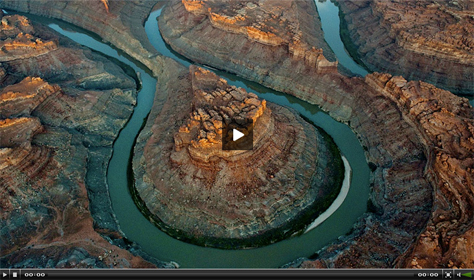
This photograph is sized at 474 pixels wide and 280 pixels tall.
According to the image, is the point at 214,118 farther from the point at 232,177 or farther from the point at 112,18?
the point at 112,18

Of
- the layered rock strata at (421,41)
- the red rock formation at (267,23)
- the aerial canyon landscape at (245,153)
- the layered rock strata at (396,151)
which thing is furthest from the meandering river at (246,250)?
the layered rock strata at (421,41)

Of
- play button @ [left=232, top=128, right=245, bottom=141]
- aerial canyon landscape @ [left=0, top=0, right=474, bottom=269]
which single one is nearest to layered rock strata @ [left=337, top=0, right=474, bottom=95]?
aerial canyon landscape @ [left=0, top=0, right=474, bottom=269]

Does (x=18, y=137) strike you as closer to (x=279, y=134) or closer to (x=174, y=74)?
(x=174, y=74)

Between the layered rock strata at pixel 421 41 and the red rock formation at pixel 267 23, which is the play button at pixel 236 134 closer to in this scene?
the red rock formation at pixel 267 23

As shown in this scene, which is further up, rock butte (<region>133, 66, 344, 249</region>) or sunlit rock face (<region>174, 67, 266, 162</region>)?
sunlit rock face (<region>174, 67, 266, 162</region>)

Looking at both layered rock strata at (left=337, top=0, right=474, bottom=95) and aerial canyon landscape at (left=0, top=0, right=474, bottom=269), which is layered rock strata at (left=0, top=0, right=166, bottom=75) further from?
layered rock strata at (left=337, top=0, right=474, bottom=95)
